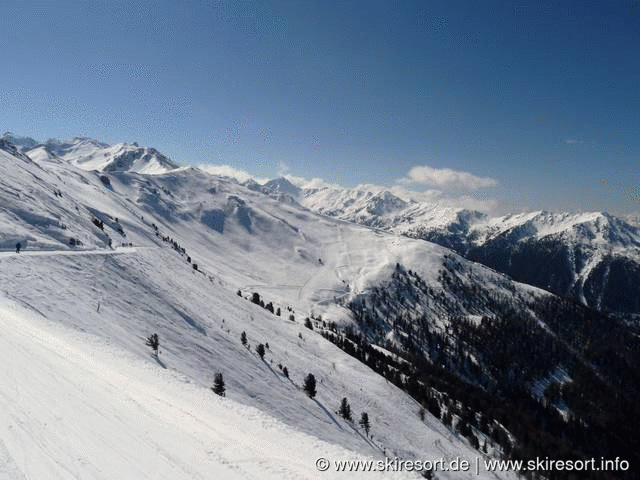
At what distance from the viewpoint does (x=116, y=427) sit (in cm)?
1494

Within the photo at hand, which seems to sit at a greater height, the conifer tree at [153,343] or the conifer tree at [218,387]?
the conifer tree at [153,343]

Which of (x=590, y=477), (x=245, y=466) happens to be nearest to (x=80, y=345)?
(x=245, y=466)

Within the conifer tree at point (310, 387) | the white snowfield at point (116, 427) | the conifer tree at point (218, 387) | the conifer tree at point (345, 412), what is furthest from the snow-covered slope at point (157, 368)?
the conifer tree at point (345, 412)

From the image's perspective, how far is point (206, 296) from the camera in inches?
2810

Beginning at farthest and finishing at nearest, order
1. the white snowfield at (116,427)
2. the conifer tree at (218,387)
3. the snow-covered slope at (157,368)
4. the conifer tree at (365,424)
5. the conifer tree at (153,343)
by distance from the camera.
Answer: the conifer tree at (365,424), the conifer tree at (153,343), the conifer tree at (218,387), the snow-covered slope at (157,368), the white snowfield at (116,427)

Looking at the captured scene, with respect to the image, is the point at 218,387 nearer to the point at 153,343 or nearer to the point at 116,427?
the point at 153,343

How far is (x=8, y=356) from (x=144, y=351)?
1400cm

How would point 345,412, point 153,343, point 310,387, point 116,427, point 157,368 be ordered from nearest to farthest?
point 116,427 < point 157,368 < point 153,343 < point 345,412 < point 310,387

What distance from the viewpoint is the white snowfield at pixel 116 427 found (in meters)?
11.9

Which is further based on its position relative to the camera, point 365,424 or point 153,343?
point 365,424

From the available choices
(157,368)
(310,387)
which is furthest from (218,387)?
(310,387)

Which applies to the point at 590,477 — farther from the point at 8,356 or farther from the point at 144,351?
the point at 8,356

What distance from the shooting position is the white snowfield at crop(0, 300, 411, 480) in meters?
11.9

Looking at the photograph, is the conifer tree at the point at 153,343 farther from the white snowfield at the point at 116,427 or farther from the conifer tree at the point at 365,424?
the conifer tree at the point at 365,424
